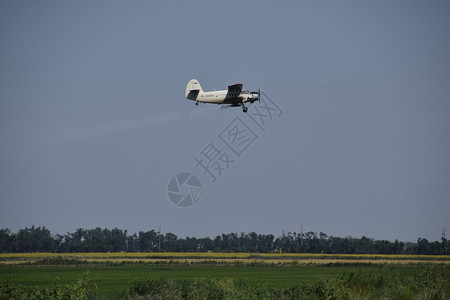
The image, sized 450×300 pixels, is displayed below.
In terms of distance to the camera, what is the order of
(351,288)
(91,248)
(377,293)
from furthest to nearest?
1. (91,248)
2. (351,288)
3. (377,293)

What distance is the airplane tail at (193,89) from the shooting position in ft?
199

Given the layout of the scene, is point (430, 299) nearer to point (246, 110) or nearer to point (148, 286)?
point (148, 286)

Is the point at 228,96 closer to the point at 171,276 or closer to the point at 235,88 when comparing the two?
the point at 235,88

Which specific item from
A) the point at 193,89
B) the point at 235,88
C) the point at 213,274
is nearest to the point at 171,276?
the point at 213,274

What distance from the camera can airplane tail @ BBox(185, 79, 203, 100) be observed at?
60688mm

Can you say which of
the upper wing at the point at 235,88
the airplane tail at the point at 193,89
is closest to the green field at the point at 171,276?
the airplane tail at the point at 193,89

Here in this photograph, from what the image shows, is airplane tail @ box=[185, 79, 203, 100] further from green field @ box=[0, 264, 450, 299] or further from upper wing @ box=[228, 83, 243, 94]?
green field @ box=[0, 264, 450, 299]

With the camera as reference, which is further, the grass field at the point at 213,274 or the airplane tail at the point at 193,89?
the airplane tail at the point at 193,89

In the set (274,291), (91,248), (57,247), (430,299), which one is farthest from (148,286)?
(57,247)

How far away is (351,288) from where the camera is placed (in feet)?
112

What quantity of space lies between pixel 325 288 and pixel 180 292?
855 centimetres

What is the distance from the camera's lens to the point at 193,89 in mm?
64188

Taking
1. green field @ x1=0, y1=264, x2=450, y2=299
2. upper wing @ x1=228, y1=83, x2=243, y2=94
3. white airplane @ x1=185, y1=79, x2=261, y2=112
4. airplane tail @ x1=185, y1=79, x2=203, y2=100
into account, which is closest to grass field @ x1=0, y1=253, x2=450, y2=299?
green field @ x1=0, y1=264, x2=450, y2=299

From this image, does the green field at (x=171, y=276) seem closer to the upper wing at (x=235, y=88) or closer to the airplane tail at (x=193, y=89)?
the airplane tail at (x=193, y=89)
